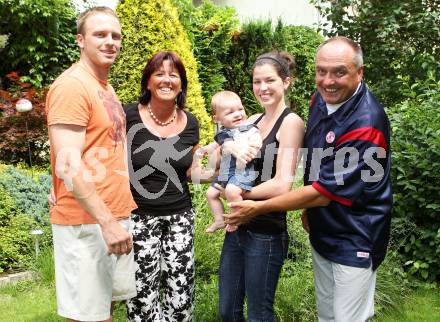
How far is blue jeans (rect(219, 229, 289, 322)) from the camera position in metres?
3.05

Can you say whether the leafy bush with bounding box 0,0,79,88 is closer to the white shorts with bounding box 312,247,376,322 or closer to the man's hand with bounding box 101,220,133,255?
the man's hand with bounding box 101,220,133,255

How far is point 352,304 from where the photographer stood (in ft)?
9.02

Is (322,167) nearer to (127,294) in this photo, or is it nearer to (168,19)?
(127,294)

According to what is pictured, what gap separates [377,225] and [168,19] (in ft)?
14.8

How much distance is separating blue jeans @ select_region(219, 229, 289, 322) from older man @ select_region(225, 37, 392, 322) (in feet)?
0.98

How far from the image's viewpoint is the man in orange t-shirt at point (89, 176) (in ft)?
8.60

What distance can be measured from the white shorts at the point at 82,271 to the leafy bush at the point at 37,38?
23.9 feet

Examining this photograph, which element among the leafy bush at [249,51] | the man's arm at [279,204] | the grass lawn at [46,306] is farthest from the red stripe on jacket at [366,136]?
the leafy bush at [249,51]

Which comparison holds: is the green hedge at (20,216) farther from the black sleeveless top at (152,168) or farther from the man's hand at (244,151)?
the man's hand at (244,151)

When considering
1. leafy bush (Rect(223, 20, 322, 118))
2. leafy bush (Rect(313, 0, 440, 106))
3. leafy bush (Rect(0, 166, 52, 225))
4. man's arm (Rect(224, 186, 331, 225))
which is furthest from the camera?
leafy bush (Rect(223, 20, 322, 118))

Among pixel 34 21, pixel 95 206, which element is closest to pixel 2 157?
pixel 34 21

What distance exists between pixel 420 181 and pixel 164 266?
292 cm

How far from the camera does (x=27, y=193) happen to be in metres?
6.32

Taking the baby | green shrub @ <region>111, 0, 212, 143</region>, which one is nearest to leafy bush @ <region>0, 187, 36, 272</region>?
green shrub @ <region>111, 0, 212, 143</region>
